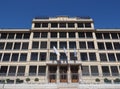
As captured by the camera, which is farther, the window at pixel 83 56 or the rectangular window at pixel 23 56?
the rectangular window at pixel 23 56

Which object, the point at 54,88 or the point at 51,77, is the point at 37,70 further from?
the point at 54,88

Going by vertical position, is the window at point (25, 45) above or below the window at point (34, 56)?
above

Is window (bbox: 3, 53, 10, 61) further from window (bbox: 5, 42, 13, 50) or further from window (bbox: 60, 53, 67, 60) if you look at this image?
window (bbox: 60, 53, 67, 60)

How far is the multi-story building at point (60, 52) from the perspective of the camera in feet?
142

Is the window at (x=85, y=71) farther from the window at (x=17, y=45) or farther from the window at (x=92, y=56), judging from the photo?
the window at (x=17, y=45)

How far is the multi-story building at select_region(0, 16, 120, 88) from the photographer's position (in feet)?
142

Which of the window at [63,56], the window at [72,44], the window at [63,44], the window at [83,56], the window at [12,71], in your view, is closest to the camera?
the window at [12,71]

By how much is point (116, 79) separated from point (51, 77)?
48.5ft

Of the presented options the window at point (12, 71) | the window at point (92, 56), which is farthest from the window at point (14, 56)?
the window at point (92, 56)

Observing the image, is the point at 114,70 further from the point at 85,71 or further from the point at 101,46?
the point at 101,46

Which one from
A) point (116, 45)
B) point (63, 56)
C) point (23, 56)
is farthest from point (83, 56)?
point (23, 56)

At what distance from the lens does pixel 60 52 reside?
155 ft

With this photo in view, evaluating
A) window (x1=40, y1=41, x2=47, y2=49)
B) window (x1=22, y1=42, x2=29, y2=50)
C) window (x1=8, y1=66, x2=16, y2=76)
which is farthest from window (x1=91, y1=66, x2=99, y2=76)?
window (x1=8, y1=66, x2=16, y2=76)

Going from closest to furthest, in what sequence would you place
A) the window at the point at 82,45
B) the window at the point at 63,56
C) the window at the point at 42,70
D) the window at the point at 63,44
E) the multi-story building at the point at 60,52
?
the multi-story building at the point at 60,52
the window at the point at 42,70
the window at the point at 63,56
the window at the point at 82,45
the window at the point at 63,44
